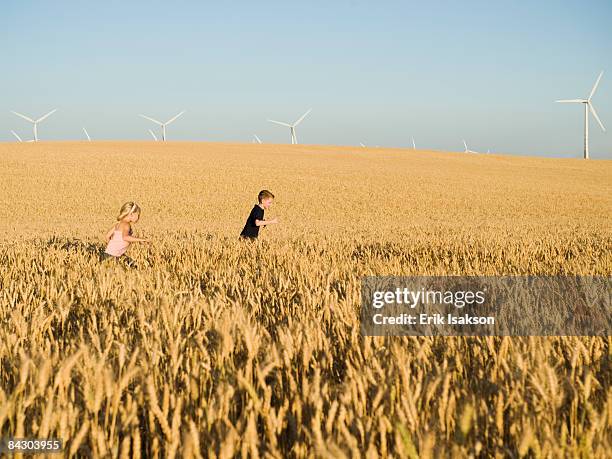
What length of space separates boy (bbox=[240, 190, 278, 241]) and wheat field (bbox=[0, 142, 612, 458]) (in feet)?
1.42

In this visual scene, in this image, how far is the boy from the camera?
9648mm

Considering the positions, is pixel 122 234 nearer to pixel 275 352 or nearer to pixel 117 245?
pixel 117 245

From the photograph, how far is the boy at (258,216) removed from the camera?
9.65 m

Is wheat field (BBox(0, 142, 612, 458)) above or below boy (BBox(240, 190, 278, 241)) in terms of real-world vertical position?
below

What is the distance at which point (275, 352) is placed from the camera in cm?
211

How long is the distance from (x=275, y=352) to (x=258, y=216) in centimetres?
825

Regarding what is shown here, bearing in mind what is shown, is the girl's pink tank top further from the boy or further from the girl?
the boy

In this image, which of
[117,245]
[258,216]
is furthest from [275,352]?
[258,216]

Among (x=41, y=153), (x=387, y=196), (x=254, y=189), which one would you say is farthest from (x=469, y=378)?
(x=41, y=153)

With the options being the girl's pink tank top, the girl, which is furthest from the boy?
the girl's pink tank top

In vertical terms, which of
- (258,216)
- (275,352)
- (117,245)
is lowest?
(117,245)

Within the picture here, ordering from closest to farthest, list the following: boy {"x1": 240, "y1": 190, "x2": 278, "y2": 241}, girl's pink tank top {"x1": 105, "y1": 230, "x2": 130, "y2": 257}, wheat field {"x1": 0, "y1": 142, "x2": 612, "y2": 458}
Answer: wheat field {"x1": 0, "y1": 142, "x2": 612, "y2": 458} < girl's pink tank top {"x1": 105, "y1": 230, "x2": 130, "y2": 257} < boy {"x1": 240, "y1": 190, "x2": 278, "y2": 241}

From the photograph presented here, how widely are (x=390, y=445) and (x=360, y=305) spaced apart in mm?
2329

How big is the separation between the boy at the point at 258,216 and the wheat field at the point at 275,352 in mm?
434
